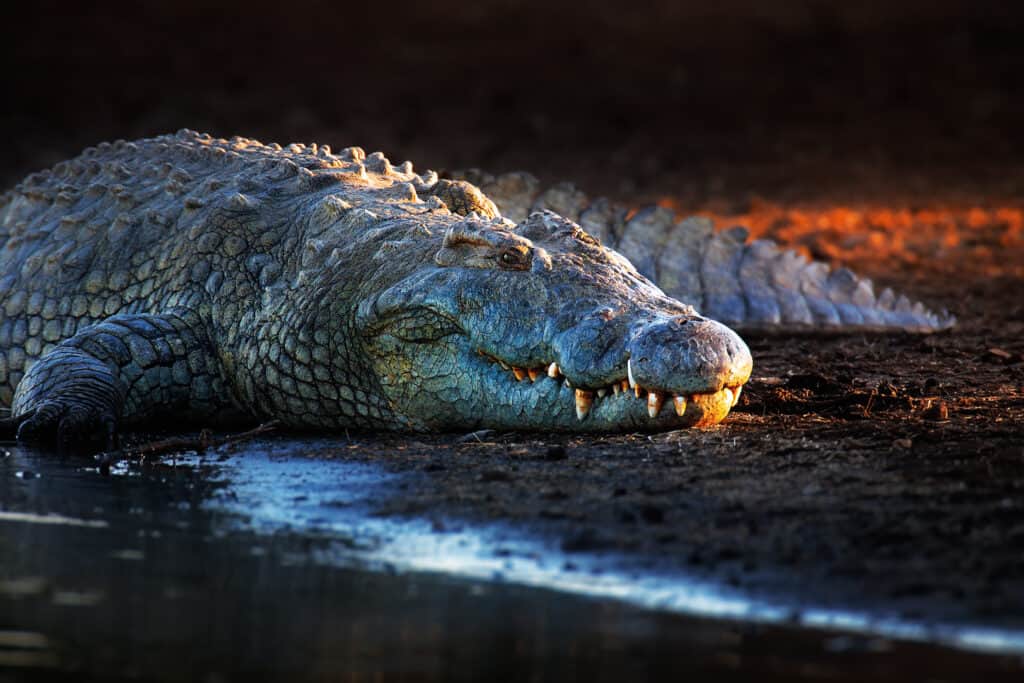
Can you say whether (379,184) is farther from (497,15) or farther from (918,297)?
(497,15)

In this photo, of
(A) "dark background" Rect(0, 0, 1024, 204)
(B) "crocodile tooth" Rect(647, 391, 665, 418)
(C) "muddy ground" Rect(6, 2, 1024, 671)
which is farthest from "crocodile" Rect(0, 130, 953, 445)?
(A) "dark background" Rect(0, 0, 1024, 204)

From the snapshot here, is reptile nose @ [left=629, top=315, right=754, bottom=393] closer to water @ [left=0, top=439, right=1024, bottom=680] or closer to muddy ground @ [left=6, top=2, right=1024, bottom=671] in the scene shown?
muddy ground @ [left=6, top=2, right=1024, bottom=671]

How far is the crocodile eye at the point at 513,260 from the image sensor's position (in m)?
5.57

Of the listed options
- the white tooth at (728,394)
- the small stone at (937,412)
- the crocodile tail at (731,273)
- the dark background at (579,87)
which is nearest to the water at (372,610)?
the white tooth at (728,394)

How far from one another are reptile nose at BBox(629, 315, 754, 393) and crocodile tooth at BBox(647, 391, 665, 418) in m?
0.09

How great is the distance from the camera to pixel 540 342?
5355 millimetres

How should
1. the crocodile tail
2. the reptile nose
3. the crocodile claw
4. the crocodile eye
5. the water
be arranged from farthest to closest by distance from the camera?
1. the crocodile tail
2. the crocodile claw
3. the crocodile eye
4. the reptile nose
5. the water

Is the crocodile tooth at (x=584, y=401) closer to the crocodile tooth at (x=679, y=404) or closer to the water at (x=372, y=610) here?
the crocodile tooth at (x=679, y=404)

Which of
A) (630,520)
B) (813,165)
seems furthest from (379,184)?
(813,165)

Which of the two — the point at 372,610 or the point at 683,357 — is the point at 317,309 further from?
the point at 372,610

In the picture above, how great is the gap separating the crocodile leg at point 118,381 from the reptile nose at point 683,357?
2.08 m

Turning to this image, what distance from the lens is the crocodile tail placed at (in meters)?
8.59

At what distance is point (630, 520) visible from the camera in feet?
13.8

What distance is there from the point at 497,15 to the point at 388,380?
15832 mm
